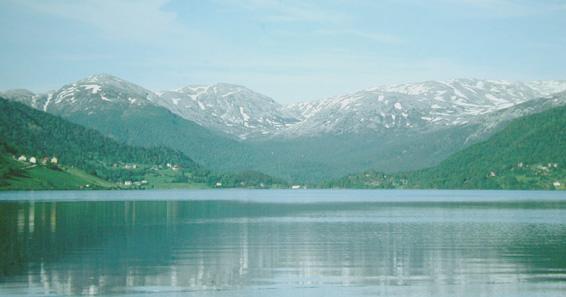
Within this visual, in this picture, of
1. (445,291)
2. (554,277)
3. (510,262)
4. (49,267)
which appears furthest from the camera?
(510,262)

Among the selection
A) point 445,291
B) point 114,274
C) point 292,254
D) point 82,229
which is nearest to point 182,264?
point 114,274

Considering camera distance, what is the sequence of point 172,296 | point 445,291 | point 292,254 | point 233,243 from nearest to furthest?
point 172,296
point 445,291
point 292,254
point 233,243

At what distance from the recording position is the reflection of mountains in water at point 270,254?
159 feet

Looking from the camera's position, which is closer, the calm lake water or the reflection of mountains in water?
the calm lake water

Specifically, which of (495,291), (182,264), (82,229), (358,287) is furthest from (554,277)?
(82,229)

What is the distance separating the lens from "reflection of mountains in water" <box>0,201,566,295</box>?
48.5m

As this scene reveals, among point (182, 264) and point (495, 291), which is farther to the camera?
point (182, 264)

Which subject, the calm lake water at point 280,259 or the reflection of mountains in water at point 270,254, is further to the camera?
the reflection of mountains in water at point 270,254

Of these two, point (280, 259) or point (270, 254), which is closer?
point (280, 259)

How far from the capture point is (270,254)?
63625 mm

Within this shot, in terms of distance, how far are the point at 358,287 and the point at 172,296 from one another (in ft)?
35.4

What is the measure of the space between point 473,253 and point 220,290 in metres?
27.4

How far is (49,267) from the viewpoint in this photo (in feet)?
174

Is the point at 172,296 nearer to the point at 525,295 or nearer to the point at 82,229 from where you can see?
the point at 525,295
